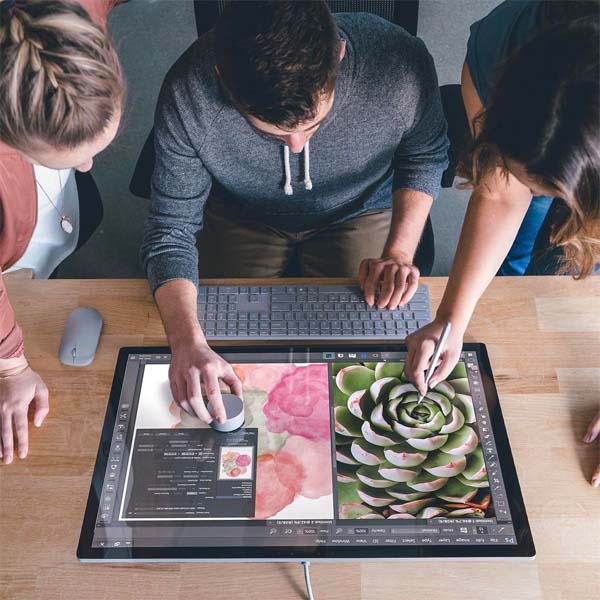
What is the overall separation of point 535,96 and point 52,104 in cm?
61

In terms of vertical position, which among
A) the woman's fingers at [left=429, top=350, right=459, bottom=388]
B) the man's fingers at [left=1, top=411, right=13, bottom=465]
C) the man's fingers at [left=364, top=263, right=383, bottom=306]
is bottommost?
the man's fingers at [left=1, top=411, right=13, bottom=465]

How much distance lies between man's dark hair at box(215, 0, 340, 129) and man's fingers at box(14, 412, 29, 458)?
1.96 feet

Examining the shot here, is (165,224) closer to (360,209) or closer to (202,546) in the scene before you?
(360,209)

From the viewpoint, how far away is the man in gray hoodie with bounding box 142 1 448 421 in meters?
0.88

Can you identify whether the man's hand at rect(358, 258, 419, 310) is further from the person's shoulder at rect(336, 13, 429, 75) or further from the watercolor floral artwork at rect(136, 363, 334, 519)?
the person's shoulder at rect(336, 13, 429, 75)

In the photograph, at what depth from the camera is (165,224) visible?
1191 millimetres

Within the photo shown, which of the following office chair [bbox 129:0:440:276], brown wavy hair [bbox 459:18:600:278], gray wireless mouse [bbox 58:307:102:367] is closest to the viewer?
brown wavy hair [bbox 459:18:600:278]

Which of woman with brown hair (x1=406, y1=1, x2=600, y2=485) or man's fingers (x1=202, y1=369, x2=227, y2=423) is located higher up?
woman with brown hair (x1=406, y1=1, x2=600, y2=485)

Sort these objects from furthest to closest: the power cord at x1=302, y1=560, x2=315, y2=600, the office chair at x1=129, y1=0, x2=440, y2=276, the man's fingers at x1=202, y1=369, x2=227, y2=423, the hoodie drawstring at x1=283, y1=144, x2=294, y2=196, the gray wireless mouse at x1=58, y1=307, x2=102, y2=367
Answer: the office chair at x1=129, y1=0, x2=440, y2=276, the hoodie drawstring at x1=283, y1=144, x2=294, y2=196, the gray wireless mouse at x1=58, y1=307, x2=102, y2=367, the man's fingers at x1=202, y1=369, x2=227, y2=423, the power cord at x1=302, y1=560, x2=315, y2=600

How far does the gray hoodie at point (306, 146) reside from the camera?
113 centimetres

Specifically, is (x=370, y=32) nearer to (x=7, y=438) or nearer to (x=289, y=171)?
(x=289, y=171)

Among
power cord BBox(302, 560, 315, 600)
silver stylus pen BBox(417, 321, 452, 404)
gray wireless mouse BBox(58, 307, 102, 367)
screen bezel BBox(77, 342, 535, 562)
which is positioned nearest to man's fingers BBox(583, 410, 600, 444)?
screen bezel BBox(77, 342, 535, 562)

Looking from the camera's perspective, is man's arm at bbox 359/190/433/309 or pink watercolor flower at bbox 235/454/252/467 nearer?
pink watercolor flower at bbox 235/454/252/467

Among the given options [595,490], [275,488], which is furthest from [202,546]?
[595,490]
